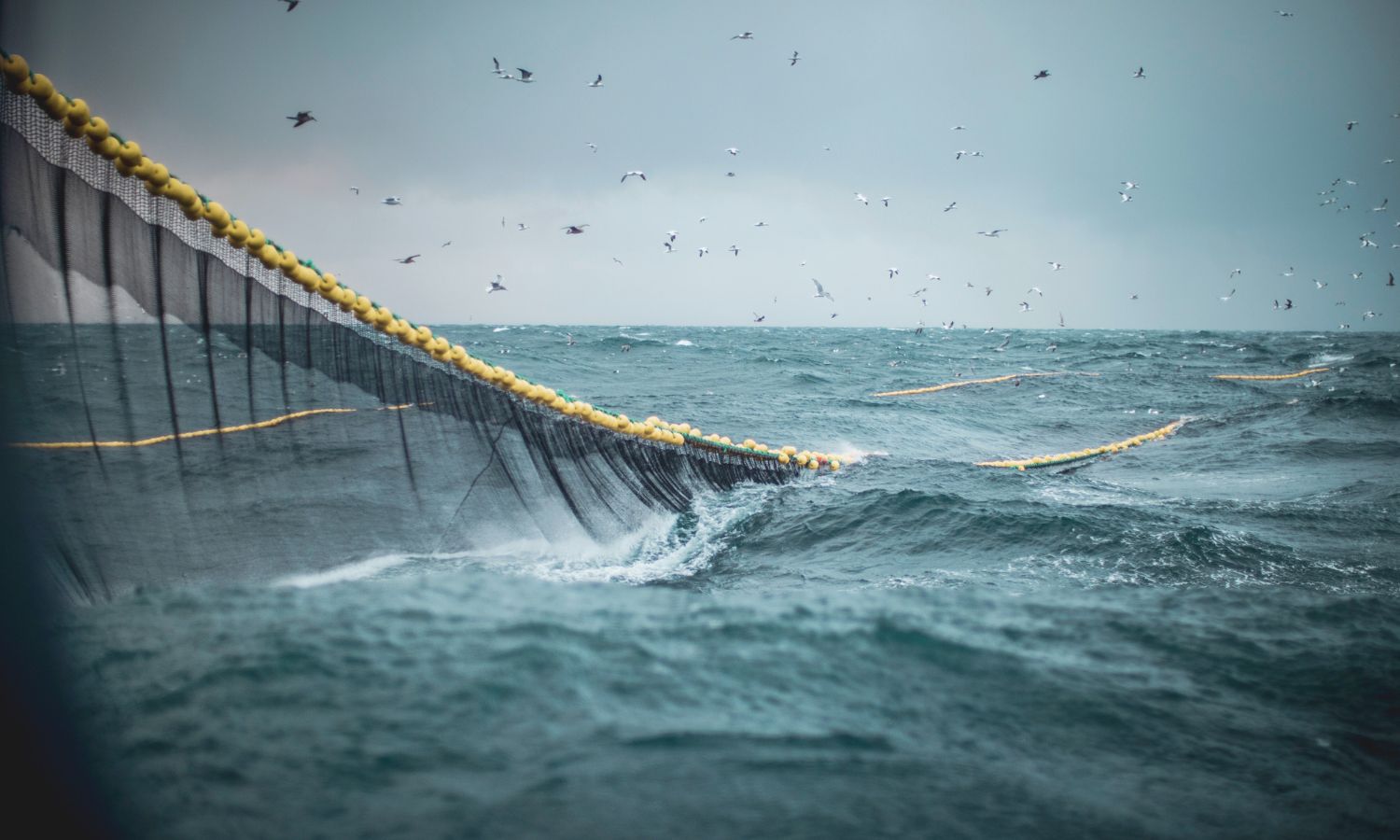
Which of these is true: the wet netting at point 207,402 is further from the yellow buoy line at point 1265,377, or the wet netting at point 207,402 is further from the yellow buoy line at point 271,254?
the yellow buoy line at point 1265,377

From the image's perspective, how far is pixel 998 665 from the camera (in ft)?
13.0

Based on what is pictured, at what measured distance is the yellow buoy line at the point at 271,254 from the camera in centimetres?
414

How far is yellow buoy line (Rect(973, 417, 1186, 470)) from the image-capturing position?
1385 centimetres

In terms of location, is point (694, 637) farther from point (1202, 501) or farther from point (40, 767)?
point (1202, 501)

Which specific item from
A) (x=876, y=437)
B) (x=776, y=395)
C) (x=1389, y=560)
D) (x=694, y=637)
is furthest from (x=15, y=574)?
(x=776, y=395)

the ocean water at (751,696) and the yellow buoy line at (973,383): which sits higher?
the yellow buoy line at (973,383)

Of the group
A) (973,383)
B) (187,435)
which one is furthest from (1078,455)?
(187,435)

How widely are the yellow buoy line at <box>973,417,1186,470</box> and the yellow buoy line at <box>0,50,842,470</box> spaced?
7.94 metres

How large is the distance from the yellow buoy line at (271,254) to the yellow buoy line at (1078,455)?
794 cm

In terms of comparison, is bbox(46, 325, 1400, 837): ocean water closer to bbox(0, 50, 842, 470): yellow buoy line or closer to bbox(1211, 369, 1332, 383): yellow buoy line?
bbox(0, 50, 842, 470): yellow buoy line

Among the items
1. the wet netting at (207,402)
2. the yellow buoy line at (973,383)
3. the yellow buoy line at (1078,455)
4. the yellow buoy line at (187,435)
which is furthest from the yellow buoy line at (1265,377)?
the yellow buoy line at (187,435)

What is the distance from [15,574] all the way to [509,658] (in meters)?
2.11

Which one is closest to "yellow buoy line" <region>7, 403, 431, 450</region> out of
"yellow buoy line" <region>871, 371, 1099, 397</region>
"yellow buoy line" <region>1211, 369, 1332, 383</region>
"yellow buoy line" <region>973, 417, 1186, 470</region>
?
"yellow buoy line" <region>973, 417, 1186, 470</region>

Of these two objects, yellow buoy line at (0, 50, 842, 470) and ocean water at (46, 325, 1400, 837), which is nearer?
ocean water at (46, 325, 1400, 837)
